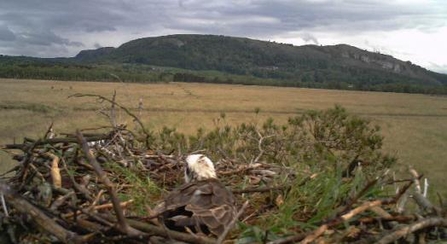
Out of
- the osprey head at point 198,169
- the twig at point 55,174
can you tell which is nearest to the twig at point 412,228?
the osprey head at point 198,169

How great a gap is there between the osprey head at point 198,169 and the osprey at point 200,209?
1.99 feet

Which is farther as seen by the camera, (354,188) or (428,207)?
(354,188)

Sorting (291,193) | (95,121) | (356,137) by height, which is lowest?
(95,121)

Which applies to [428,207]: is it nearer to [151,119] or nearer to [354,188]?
[354,188]

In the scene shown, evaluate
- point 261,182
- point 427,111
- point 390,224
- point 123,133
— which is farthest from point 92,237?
point 427,111

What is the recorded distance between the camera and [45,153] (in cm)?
359

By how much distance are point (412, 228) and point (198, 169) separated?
1605mm

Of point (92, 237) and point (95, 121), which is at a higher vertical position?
point (92, 237)

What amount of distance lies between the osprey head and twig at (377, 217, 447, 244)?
1.50 metres

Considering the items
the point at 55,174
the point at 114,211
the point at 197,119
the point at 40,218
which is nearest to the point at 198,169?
the point at 55,174

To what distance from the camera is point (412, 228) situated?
2426mm

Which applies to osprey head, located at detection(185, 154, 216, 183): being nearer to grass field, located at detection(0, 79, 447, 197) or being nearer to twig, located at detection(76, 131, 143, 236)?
twig, located at detection(76, 131, 143, 236)

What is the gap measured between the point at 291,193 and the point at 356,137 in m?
9.60

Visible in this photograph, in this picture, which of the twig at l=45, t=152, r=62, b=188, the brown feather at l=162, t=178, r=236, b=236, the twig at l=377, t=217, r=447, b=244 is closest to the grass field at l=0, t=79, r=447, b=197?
the twig at l=45, t=152, r=62, b=188
